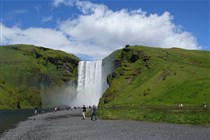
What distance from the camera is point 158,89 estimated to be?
99.4 metres

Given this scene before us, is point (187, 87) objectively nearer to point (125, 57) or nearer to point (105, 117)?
point (105, 117)

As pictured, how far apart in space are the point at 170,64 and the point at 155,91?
32.9 metres

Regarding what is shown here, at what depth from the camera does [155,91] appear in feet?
324

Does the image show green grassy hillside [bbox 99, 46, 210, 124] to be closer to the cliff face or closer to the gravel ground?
the cliff face

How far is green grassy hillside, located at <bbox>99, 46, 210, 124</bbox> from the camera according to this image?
60.5 meters

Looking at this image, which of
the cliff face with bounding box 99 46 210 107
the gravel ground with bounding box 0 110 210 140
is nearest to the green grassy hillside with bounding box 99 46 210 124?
the cliff face with bounding box 99 46 210 107

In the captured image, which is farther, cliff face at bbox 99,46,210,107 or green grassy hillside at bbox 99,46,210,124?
cliff face at bbox 99,46,210,107

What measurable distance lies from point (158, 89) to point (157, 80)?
11965 millimetres

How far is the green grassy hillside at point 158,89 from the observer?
198ft

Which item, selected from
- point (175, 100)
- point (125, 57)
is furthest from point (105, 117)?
point (125, 57)

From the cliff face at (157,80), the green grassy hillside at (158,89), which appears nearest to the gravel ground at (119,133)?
the green grassy hillside at (158,89)

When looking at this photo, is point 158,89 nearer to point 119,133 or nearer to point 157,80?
point 157,80

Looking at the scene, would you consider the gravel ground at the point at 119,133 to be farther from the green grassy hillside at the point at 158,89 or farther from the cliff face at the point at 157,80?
the cliff face at the point at 157,80

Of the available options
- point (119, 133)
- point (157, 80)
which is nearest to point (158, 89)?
point (157, 80)
